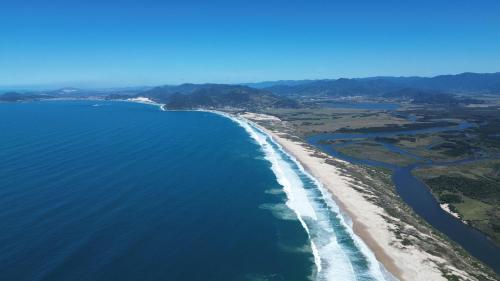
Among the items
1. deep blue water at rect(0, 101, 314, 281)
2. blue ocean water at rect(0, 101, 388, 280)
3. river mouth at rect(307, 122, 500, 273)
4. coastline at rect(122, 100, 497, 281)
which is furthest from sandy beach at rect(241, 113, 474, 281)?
deep blue water at rect(0, 101, 314, 281)

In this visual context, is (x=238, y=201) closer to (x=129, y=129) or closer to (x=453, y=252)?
(x=453, y=252)

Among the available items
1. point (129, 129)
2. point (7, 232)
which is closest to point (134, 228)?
point (7, 232)

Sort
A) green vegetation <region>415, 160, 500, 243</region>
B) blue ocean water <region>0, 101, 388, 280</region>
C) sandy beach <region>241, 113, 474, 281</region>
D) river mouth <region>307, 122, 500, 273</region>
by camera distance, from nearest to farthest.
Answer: blue ocean water <region>0, 101, 388, 280</region>, sandy beach <region>241, 113, 474, 281</region>, river mouth <region>307, 122, 500, 273</region>, green vegetation <region>415, 160, 500, 243</region>

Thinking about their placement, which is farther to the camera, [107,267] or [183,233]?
[183,233]

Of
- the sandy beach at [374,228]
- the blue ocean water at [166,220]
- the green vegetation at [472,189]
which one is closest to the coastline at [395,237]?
the sandy beach at [374,228]

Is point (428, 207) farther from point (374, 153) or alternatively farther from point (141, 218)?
point (141, 218)

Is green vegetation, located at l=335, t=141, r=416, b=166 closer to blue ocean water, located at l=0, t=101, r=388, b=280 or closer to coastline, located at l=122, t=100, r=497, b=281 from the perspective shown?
coastline, located at l=122, t=100, r=497, b=281

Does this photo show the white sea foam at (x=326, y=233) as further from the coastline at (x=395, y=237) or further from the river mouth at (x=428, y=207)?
the river mouth at (x=428, y=207)
